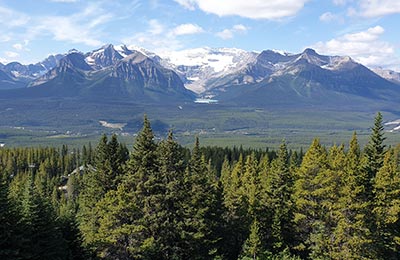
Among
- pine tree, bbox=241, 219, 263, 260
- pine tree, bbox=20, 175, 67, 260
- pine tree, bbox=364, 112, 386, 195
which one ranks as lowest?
pine tree, bbox=241, 219, 263, 260

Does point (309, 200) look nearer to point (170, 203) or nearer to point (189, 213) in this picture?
point (189, 213)

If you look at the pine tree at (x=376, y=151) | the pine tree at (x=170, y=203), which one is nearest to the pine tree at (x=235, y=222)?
the pine tree at (x=170, y=203)

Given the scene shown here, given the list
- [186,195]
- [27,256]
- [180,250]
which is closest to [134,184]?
[186,195]

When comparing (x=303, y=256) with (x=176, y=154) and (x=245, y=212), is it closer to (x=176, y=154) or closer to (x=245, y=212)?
(x=245, y=212)

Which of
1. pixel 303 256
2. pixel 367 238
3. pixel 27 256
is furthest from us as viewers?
pixel 303 256

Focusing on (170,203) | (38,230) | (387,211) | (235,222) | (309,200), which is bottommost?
(235,222)

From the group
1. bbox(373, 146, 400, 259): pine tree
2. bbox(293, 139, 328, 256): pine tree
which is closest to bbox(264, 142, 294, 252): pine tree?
bbox(293, 139, 328, 256): pine tree

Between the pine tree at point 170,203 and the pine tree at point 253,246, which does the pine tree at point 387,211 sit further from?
the pine tree at point 170,203

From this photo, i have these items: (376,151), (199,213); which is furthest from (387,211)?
(199,213)

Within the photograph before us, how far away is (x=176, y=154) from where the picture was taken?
39.4 m

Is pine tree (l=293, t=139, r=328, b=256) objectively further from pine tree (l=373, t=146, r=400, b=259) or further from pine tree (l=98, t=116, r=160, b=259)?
pine tree (l=98, t=116, r=160, b=259)

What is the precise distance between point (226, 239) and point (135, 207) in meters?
A: 16.4

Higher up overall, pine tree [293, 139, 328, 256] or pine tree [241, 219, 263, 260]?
pine tree [293, 139, 328, 256]

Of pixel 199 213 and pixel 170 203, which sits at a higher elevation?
pixel 170 203
